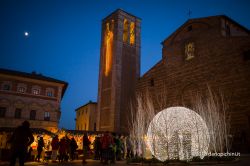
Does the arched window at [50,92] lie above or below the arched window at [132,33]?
below

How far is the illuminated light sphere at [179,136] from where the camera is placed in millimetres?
8914

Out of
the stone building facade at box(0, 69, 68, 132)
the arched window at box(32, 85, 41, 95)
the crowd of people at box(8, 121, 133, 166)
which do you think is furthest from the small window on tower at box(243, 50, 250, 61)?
the arched window at box(32, 85, 41, 95)

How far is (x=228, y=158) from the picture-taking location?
978 cm

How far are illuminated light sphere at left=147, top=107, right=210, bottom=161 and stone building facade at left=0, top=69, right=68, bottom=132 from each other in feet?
55.3

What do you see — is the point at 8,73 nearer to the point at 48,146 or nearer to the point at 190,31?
the point at 48,146

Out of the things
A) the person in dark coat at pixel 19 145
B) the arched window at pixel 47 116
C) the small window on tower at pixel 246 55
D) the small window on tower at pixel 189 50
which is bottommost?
the person in dark coat at pixel 19 145

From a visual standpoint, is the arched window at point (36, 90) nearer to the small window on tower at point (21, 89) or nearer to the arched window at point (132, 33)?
the small window on tower at point (21, 89)

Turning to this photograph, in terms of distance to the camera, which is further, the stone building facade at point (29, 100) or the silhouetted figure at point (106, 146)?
the stone building facade at point (29, 100)

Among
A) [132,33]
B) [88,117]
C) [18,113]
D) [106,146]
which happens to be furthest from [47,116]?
[132,33]

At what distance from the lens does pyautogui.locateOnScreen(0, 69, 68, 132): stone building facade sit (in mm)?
23922

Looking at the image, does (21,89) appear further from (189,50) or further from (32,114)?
(189,50)

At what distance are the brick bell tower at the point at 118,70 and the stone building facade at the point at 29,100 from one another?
7162 mm

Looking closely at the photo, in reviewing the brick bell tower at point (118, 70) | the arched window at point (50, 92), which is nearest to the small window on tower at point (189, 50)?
the brick bell tower at point (118, 70)

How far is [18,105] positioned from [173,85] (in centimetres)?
1664
